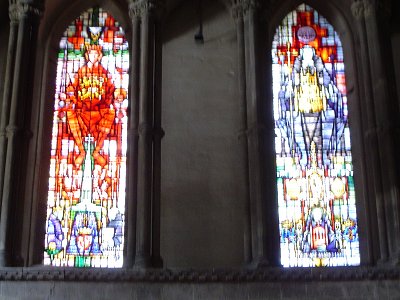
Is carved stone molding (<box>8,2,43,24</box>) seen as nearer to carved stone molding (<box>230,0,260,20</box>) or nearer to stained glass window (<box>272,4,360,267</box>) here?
carved stone molding (<box>230,0,260,20</box>)

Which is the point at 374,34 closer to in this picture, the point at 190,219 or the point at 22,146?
the point at 190,219

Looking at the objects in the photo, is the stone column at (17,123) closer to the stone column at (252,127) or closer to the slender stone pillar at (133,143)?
the slender stone pillar at (133,143)

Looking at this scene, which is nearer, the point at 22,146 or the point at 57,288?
the point at 57,288

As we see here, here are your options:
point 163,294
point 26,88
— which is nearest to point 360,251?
point 163,294

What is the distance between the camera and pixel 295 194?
41.7ft

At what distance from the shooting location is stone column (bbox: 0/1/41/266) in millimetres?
11141

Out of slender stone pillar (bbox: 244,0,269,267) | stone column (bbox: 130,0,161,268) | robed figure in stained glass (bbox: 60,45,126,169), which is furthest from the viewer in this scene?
robed figure in stained glass (bbox: 60,45,126,169)

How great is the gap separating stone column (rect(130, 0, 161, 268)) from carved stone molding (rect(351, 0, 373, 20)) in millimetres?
3295

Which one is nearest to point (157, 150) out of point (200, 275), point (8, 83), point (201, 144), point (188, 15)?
point (201, 144)

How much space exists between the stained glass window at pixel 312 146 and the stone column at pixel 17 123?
423cm

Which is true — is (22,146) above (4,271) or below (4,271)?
above

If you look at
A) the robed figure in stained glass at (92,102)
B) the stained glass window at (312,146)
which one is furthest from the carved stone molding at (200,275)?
the robed figure in stained glass at (92,102)

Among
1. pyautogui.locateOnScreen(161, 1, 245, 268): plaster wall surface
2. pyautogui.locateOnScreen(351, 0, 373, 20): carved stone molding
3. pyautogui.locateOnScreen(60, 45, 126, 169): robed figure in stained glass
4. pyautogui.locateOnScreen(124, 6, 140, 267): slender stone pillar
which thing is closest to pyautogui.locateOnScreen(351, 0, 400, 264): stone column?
pyautogui.locateOnScreen(351, 0, 373, 20): carved stone molding

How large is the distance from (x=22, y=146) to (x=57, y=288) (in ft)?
7.90
